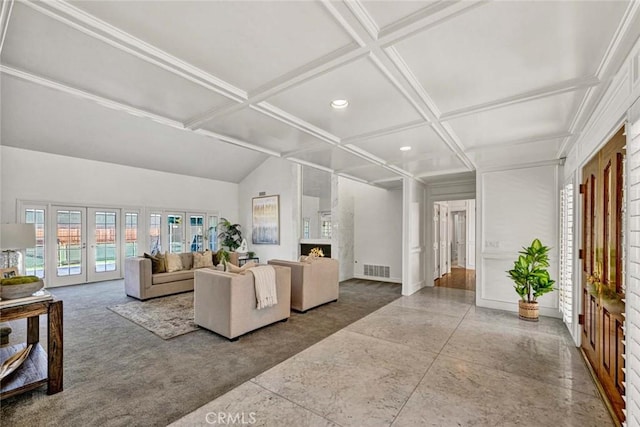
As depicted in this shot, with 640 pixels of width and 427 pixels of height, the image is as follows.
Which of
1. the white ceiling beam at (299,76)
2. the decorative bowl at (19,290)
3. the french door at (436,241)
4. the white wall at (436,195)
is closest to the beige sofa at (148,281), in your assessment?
the decorative bowl at (19,290)

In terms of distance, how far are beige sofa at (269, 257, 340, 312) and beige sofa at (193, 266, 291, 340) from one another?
628 mm

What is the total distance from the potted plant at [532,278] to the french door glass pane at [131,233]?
854cm

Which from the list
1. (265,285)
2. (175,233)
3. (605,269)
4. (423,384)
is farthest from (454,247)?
(175,233)

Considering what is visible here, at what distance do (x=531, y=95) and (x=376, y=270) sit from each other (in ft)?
19.1

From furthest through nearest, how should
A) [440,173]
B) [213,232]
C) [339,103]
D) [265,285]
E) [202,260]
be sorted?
[213,232], [202,260], [440,173], [265,285], [339,103]

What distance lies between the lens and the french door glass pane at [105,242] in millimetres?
7203

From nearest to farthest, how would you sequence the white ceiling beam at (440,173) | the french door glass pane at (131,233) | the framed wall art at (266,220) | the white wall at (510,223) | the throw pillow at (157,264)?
the white wall at (510,223)
the white ceiling beam at (440,173)
the throw pillow at (157,264)
the french door glass pane at (131,233)
the framed wall art at (266,220)

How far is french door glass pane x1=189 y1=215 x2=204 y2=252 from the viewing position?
9156 mm

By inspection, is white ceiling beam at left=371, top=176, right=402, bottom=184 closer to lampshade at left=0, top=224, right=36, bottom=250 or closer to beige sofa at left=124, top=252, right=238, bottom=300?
beige sofa at left=124, top=252, right=238, bottom=300

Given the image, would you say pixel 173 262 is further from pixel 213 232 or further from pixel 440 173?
pixel 440 173

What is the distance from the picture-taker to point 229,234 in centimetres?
977

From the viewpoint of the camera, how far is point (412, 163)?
484 centimetres

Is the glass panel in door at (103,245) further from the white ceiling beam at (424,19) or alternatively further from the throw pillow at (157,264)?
the white ceiling beam at (424,19)

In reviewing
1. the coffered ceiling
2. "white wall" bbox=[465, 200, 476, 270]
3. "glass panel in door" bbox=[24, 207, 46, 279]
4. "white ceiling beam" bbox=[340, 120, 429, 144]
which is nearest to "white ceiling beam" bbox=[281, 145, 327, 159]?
the coffered ceiling
